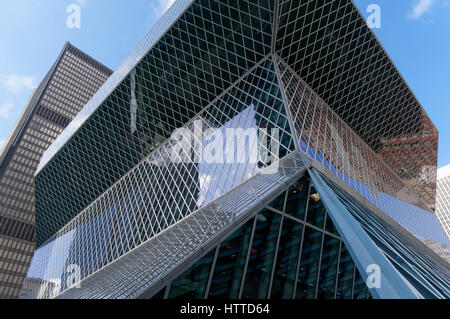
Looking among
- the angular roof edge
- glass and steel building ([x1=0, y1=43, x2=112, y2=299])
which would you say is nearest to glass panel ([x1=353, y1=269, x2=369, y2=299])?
the angular roof edge

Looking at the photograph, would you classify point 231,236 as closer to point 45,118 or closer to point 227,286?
point 227,286

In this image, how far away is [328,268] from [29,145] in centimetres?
12752

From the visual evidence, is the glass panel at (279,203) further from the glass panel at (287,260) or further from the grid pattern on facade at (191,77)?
the grid pattern on facade at (191,77)

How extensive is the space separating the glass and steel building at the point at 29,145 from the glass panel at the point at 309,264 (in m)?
107

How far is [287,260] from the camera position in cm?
1227

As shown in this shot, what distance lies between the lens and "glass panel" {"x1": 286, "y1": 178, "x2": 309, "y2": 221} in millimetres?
13688

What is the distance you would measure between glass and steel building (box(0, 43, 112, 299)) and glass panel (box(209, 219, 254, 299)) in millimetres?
107514

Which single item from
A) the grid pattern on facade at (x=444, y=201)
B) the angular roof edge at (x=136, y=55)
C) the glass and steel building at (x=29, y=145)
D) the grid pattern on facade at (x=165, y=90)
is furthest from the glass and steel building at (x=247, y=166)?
the grid pattern on facade at (x=444, y=201)

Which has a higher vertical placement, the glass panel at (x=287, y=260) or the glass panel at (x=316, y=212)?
the glass panel at (x=316, y=212)

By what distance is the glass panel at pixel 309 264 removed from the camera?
12344 millimetres

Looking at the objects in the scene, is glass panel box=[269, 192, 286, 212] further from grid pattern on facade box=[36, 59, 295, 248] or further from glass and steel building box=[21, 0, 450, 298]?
grid pattern on facade box=[36, 59, 295, 248]

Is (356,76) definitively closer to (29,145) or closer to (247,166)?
(247,166)

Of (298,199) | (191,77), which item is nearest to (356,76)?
(191,77)

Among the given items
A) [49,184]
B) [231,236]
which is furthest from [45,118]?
[231,236]
